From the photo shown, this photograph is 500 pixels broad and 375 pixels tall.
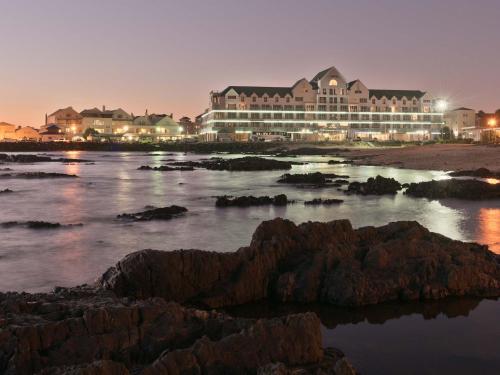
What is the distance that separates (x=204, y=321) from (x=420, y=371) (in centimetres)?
319

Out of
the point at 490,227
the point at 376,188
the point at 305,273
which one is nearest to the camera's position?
the point at 305,273

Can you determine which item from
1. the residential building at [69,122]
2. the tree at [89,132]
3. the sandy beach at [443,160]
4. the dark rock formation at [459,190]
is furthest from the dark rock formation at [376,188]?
the residential building at [69,122]

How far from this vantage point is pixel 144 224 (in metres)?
19.8

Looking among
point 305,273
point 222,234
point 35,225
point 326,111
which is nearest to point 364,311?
point 305,273

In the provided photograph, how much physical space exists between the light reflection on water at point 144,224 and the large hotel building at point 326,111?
85.8 metres

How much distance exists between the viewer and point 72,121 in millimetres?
162000

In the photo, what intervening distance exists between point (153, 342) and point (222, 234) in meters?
11.4

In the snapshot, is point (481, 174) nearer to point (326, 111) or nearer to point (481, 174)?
point (481, 174)

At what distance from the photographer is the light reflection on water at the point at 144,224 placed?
13.8 meters

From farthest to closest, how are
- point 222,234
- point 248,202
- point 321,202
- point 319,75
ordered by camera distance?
point 319,75 < point 321,202 < point 248,202 < point 222,234

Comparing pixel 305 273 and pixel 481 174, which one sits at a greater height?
pixel 481 174

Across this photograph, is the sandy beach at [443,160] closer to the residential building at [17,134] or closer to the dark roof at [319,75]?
the dark roof at [319,75]

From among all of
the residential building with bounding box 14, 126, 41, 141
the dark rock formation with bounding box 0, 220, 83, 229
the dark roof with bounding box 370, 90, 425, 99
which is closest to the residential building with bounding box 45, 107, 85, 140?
the residential building with bounding box 14, 126, 41, 141

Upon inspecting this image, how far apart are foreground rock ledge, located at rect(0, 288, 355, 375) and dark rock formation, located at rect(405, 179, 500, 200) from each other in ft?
70.2
